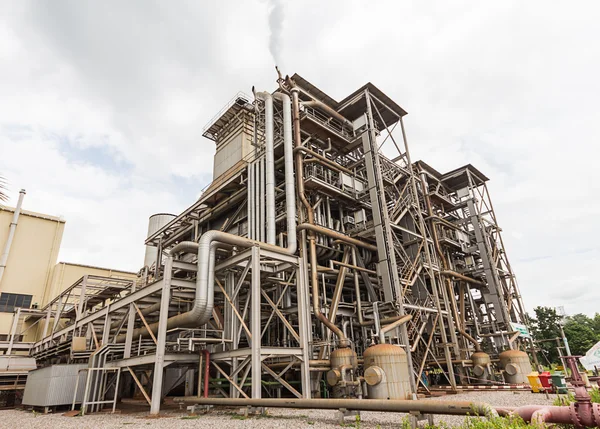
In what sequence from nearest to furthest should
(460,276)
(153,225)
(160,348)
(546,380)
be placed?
(160,348), (546,380), (460,276), (153,225)

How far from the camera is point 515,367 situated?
21938 millimetres

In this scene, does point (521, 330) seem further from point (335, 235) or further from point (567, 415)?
point (567, 415)

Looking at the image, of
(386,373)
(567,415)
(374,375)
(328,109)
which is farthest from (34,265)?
(567,415)

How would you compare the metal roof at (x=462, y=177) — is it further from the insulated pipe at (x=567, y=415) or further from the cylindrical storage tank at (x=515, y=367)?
the insulated pipe at (x=567, y=415)

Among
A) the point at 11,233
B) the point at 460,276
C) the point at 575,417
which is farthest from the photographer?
the point at 11,233

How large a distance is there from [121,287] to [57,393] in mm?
9912

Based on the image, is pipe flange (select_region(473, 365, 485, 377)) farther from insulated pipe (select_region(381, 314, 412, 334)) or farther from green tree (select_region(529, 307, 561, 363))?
green tree (select_region(529, 307, 561, 363))

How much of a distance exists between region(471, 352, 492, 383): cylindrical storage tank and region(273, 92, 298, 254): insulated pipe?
14.1 meters

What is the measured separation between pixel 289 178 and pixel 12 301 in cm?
3616

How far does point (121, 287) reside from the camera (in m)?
27.0

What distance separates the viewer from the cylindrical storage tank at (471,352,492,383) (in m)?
21.8

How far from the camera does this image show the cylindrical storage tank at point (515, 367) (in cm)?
Answer: 2170

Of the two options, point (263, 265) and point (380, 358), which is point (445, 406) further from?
point (263, 265)

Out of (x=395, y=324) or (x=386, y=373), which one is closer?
(x=386, y=373)
